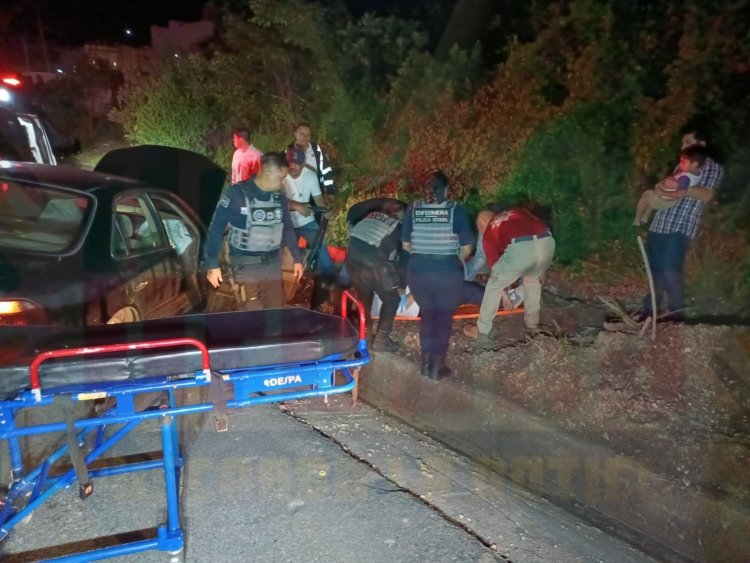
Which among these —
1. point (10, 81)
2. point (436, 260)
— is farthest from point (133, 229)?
point (10, 81)

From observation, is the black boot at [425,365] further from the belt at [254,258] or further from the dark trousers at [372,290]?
the belt at [254,258]

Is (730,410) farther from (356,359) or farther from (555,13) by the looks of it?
(555,13)

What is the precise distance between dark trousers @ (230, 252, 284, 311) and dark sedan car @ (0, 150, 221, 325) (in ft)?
1.69

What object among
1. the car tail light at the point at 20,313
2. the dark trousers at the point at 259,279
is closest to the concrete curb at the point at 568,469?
the dark trousers at the point at 259,279

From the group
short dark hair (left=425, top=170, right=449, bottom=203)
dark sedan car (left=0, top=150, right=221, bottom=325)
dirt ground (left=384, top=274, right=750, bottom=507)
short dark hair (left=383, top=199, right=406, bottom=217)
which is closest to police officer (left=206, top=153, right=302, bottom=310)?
dark sedan car (left=0, top=150, right=221, bottom=325)

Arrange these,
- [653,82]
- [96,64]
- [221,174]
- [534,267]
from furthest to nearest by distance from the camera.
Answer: [96,64], [221,174], [653,82], [534,267]

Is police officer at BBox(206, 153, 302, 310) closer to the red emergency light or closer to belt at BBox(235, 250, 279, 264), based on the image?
belt at BBox(235, 250, 279, 264)

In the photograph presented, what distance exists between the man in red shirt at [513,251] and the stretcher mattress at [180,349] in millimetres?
1908

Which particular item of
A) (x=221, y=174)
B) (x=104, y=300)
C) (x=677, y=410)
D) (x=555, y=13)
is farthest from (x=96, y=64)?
(x=677, y=410)

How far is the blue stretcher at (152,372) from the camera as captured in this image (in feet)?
8.40

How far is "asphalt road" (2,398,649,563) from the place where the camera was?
10.3 feet

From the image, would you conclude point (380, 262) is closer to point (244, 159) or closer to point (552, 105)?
point (552, 105)

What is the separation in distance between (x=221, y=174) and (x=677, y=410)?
6.40 m

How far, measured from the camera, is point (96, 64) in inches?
1032
